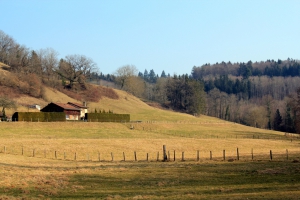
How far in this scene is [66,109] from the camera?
99.4 m

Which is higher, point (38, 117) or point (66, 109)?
point (66, 109)

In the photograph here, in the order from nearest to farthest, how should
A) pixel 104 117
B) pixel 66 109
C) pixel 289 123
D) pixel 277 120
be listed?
pixel 104 117 → pixel 66 109 → pixel 289 123 → pixel 277 120

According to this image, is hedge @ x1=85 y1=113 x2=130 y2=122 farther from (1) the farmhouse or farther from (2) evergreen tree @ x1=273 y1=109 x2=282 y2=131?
(2) evergreen tree @ x1=273 y1=109 x2=282 y2=131

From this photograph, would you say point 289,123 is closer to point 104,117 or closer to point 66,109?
point 104,117

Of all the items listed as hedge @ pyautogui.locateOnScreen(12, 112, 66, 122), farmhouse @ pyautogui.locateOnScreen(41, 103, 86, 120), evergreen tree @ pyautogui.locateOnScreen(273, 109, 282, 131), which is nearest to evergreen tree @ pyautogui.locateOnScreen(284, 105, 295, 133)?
evergreen tree @ pyautogui.locateOnScreen(273, 109, 282, 131)

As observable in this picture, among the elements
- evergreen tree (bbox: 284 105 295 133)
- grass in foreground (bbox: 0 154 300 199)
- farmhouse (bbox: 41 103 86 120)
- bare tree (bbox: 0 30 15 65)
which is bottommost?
grass in foreground (bbox: 0 154 300 199)

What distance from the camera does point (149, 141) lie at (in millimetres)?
66375

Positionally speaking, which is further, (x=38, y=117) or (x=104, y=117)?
(x=104, y=117)

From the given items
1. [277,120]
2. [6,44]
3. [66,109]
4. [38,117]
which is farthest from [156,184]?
[6,44]

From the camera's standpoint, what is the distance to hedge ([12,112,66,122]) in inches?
3295

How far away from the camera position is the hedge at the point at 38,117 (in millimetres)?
83688

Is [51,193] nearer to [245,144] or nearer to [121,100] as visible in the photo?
[245,144]

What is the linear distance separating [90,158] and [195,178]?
76.3 feet

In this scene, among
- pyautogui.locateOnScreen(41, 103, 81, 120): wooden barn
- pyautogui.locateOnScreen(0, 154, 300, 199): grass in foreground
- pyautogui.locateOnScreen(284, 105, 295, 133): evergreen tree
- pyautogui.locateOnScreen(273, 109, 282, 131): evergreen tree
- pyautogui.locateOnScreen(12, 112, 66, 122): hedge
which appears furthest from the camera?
pyautogui.locateOnScreen(273, 109, 282, 131): evergreen tree
